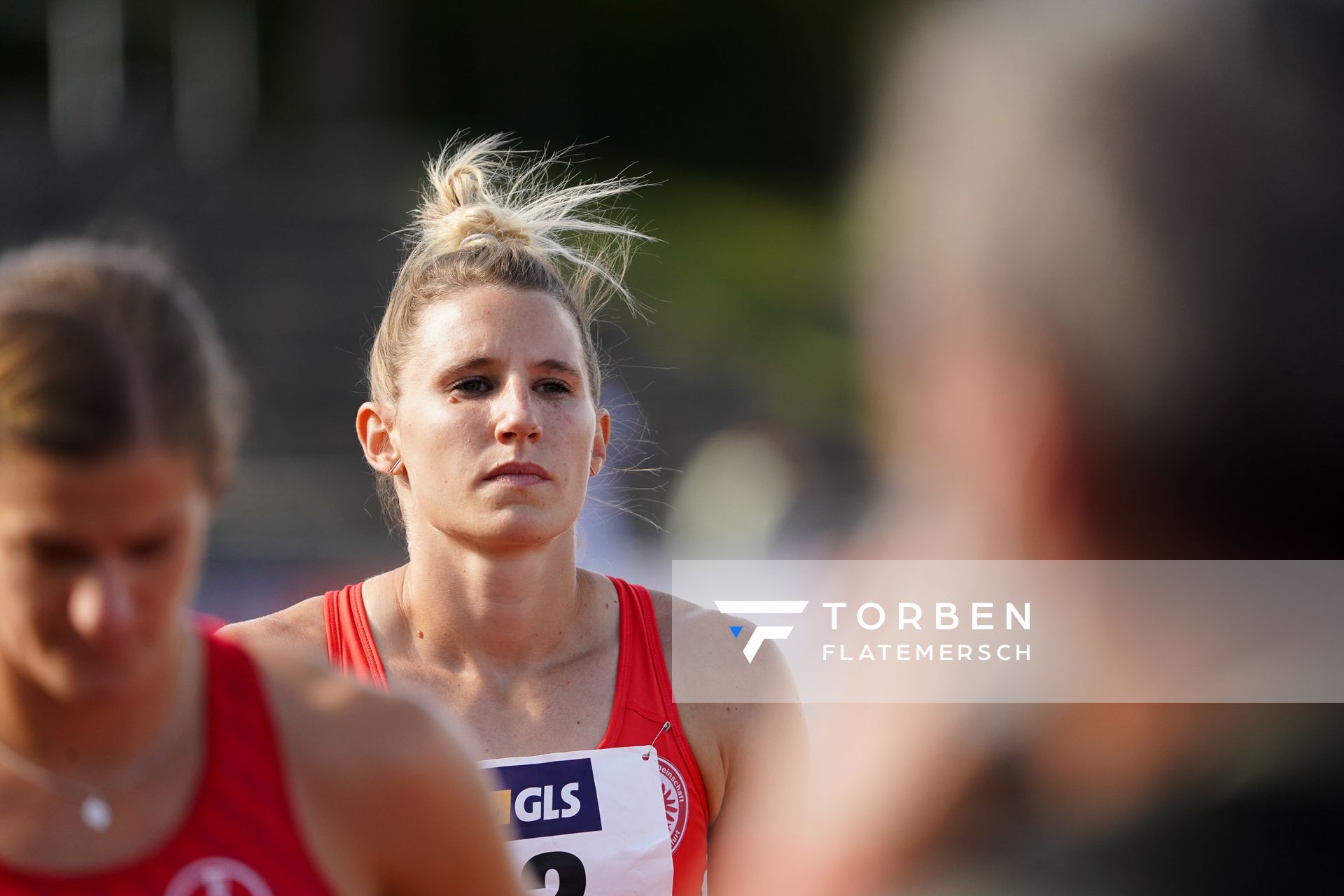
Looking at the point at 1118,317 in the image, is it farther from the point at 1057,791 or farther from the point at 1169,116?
the point at 1057,791

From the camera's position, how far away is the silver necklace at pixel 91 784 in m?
1.43

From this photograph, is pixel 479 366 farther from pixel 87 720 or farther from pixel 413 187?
pixel 413 187

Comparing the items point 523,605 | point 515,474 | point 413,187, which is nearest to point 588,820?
point 523,605

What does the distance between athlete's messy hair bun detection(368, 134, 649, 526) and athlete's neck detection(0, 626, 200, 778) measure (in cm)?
167

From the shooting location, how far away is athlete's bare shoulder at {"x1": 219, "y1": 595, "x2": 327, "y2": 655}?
2.86 metres

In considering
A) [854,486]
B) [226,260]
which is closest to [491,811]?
[854,486]

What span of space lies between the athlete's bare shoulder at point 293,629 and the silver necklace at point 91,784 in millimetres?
1348

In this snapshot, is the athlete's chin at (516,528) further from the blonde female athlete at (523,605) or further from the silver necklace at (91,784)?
the silver necklace at (91,784)

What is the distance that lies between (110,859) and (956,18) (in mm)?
1134

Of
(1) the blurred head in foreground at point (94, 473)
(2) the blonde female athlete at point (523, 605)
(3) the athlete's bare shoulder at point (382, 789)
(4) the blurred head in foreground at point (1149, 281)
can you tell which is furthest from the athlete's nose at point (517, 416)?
(4) the blurred head in foreground at point (1149, 281)

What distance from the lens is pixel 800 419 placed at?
1229 centimetres

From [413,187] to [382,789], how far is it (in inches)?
487

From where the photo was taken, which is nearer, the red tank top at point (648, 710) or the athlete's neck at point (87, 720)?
the athlete's neck at point (87, 720)

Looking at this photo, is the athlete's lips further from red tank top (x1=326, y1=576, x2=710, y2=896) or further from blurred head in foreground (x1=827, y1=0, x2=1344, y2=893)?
blurred head in foreground (x1=827, y1=0, x2=1344, y2=893)
